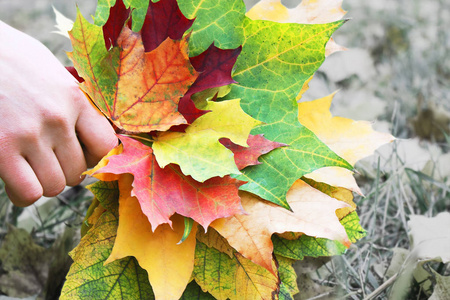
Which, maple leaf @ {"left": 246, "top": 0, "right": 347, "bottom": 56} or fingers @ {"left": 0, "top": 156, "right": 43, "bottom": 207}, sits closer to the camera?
fingers @ {"left": 0, "top": 156, "right": 43, "bottom": 207}

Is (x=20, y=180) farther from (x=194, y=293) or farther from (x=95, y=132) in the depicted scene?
(x=194, y=293)

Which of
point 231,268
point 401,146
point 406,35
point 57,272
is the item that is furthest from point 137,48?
point 406,35

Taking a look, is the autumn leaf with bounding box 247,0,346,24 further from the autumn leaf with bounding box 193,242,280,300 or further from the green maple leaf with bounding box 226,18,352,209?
the autumn leaf with bounding box 193,242,280,300

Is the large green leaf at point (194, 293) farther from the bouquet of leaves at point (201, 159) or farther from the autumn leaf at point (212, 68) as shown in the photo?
the autumn leaf at point (212, 68)

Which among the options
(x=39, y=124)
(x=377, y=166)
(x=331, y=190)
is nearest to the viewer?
(x=39, y=124)

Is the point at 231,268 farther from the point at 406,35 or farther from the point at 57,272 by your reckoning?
the point at 406,35

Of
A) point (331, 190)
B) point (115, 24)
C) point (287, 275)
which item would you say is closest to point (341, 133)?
point (331, 190)

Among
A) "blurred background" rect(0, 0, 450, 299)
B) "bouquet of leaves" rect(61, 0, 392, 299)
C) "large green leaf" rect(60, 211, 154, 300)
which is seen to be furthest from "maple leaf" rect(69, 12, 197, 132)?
"blurred background" rect(0, 0, 450, 299)
